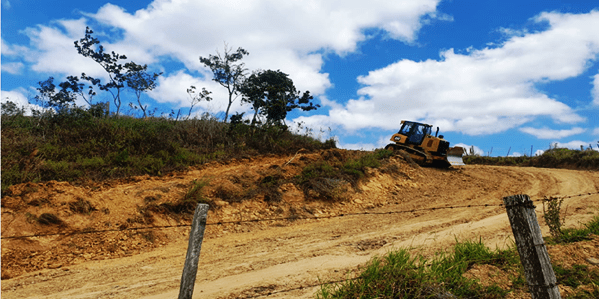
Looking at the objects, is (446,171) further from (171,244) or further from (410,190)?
(171,244)

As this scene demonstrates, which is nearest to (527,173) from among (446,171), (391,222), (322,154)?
(446,171)

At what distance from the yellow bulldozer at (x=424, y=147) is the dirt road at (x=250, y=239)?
420 centimetres

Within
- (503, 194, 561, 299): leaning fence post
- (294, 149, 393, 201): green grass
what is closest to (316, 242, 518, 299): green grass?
(503, 194, 561, 299): leaning fence post

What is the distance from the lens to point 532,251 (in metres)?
3.56

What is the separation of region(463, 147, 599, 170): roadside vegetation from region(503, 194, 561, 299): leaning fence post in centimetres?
2174

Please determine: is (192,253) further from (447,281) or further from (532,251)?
(532,251)

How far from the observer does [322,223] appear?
10.6 meters

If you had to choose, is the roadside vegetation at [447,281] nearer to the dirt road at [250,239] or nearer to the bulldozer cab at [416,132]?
the dirt road at [250,239]

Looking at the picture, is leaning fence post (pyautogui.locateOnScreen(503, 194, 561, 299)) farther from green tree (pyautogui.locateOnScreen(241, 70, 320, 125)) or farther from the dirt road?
green tree (pyautogui.locateOnScreen(241, 70, 320, 125))

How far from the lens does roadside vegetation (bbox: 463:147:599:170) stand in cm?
2105

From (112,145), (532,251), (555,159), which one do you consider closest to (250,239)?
(532,251)

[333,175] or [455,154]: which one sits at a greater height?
[455,154]

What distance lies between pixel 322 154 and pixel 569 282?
39.4 feet

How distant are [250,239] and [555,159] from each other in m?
22.5
